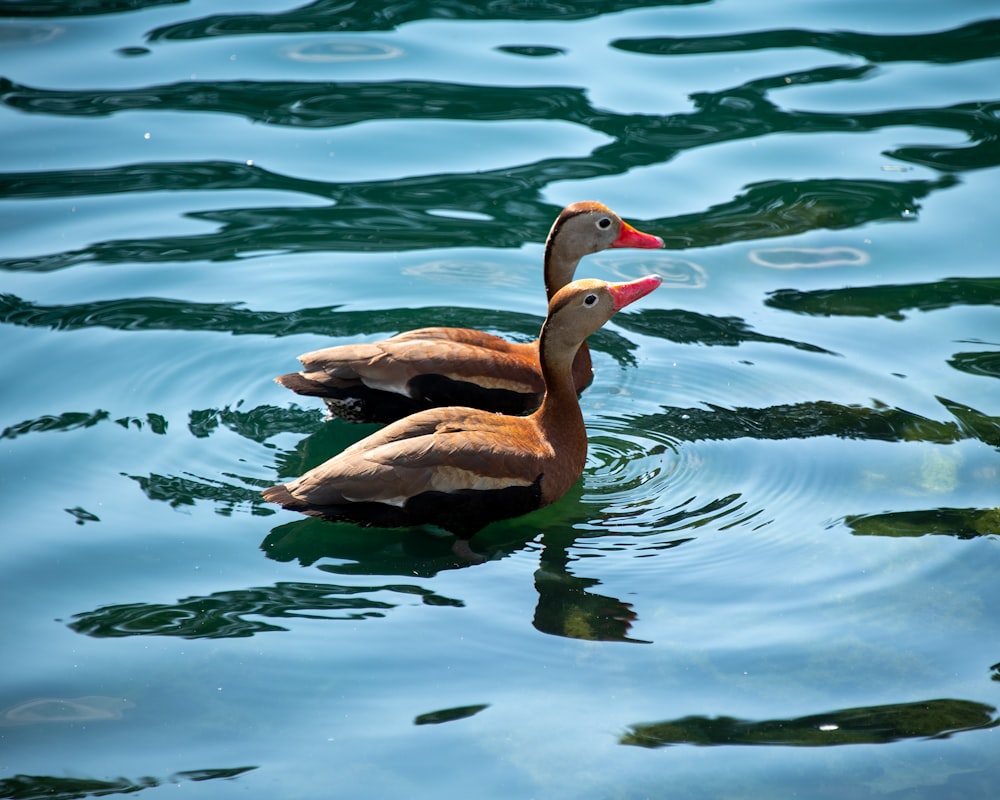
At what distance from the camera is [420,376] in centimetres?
660

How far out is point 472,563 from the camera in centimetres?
587

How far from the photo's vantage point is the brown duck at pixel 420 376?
21.7 feet

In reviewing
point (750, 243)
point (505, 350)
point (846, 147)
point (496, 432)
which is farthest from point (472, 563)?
point (846, 147)

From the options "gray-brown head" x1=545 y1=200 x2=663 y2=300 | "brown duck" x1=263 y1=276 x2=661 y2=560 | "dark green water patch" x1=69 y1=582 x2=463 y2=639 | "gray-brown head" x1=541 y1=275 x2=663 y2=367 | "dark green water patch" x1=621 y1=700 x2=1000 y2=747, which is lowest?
"dark green water patch" x1=621 y1=700 x2=1000 y2=747

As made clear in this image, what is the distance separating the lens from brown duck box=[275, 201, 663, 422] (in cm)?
661

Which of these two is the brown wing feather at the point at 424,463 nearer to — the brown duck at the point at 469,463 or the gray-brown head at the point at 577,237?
the brown duck at the point at 469,463

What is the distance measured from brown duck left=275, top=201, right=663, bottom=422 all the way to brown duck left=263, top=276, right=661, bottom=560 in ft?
1.41

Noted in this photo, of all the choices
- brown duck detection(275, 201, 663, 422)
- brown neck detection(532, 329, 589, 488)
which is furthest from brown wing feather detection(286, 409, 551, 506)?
brown duck detection(275, 201, 663, 422)

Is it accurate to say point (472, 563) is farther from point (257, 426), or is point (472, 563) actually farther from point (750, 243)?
point (750, 243)

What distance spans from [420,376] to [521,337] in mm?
1415

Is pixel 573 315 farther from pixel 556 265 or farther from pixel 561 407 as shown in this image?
pixel 556 265

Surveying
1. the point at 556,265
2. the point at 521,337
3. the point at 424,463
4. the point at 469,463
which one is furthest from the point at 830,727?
the point at 521,337

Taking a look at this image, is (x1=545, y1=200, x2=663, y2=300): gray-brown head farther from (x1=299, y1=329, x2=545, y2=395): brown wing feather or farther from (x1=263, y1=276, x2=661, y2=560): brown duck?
(x1=263, y1=276, x2=661, y2=560): brown duck

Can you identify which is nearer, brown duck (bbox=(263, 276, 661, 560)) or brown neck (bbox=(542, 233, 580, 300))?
brown duck (bbox=(263, 276, 661, 560))
